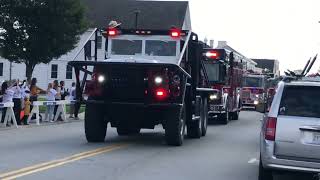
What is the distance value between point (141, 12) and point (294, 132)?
2718 inches

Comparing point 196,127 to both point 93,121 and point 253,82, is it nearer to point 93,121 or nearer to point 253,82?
point 93,121

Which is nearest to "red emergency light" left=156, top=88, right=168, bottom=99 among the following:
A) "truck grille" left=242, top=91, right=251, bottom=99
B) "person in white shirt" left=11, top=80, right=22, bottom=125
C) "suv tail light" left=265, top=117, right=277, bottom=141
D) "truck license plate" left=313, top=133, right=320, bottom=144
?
"suv tail light" left=265, top=117, right=277, bottom=141

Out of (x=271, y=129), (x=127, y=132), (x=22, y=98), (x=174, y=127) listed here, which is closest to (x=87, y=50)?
(x=174, y=127)

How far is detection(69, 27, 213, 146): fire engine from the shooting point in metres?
14.4

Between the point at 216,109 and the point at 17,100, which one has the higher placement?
the point at 17,100

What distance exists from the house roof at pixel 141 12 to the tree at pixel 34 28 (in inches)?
913

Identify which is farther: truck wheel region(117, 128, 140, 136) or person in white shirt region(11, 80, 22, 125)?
person in white shirt region(11, 80, 22, 125)

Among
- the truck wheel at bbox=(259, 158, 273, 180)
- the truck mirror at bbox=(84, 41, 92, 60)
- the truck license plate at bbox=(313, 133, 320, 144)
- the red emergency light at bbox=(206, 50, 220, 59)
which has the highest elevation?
the red emergency light at bbox=(206, 50, 220, 59)

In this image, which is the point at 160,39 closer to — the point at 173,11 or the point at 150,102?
the point at 150,102

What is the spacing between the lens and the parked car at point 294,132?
8.47 metres

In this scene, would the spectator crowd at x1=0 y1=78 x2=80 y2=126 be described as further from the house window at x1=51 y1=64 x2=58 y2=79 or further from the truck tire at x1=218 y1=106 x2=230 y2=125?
the house window at x1=51 y1=64 x2=58 y2=79

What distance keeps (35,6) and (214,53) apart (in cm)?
2985

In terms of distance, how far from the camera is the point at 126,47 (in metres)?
16.4

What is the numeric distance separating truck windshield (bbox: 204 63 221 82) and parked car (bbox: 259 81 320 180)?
49.0ft
